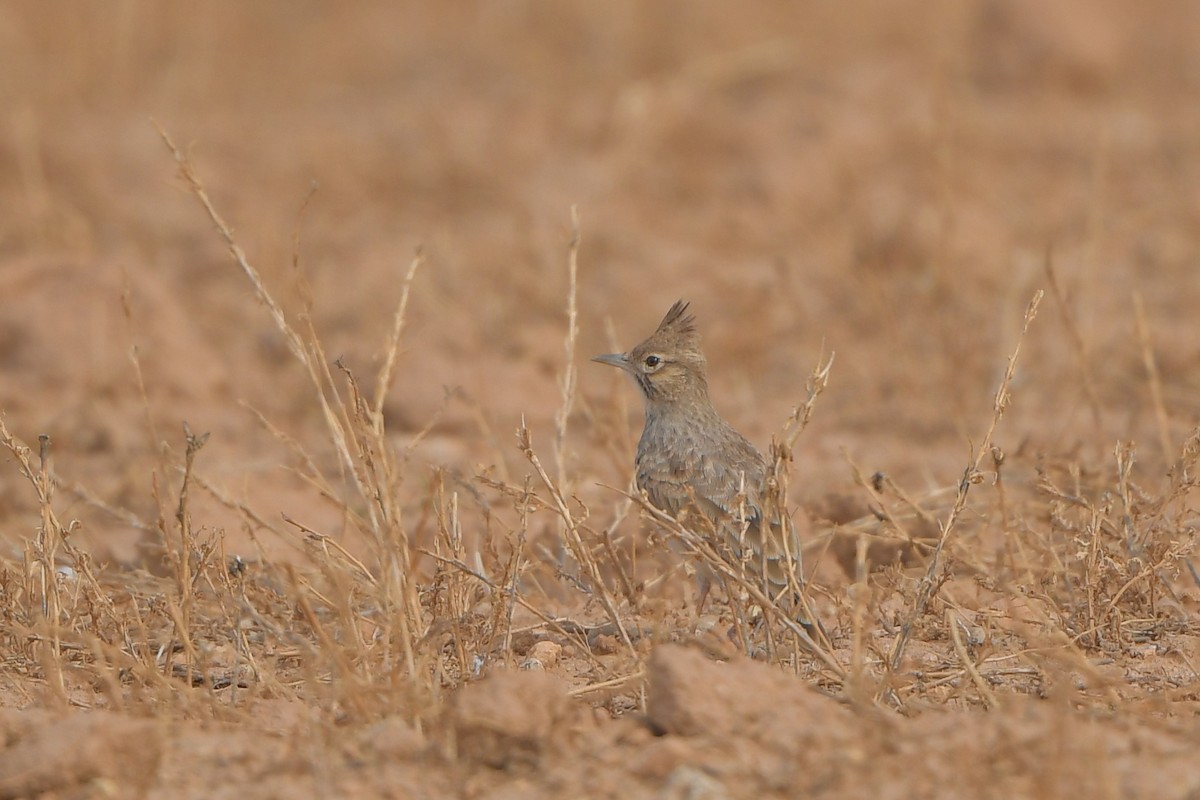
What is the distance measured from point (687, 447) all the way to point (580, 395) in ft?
1.20

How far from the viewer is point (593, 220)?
987 centimetres

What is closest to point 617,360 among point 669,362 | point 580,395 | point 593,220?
point 669,362

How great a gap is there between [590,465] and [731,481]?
142 centimetres

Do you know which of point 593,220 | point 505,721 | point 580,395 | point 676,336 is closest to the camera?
point 505,721

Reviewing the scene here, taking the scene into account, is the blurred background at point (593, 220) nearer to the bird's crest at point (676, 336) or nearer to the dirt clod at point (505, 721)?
the bird's crest at point (676, 336)

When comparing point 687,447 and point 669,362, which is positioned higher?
point 669,362

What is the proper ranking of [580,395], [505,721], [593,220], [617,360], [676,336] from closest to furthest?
[505,721] → [580,395] → [676,336] → [617,360] → [593,220]

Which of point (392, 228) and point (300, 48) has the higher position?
point (300, 48)

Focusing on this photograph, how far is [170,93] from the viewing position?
12391mm

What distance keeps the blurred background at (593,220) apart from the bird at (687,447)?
22 centimetres

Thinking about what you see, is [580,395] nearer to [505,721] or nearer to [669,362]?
[669,362]

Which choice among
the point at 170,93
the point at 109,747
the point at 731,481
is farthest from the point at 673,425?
the point at 170,93

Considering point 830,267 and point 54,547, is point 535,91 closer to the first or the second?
point 830,267

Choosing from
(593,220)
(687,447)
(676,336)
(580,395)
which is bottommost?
(593,220)
